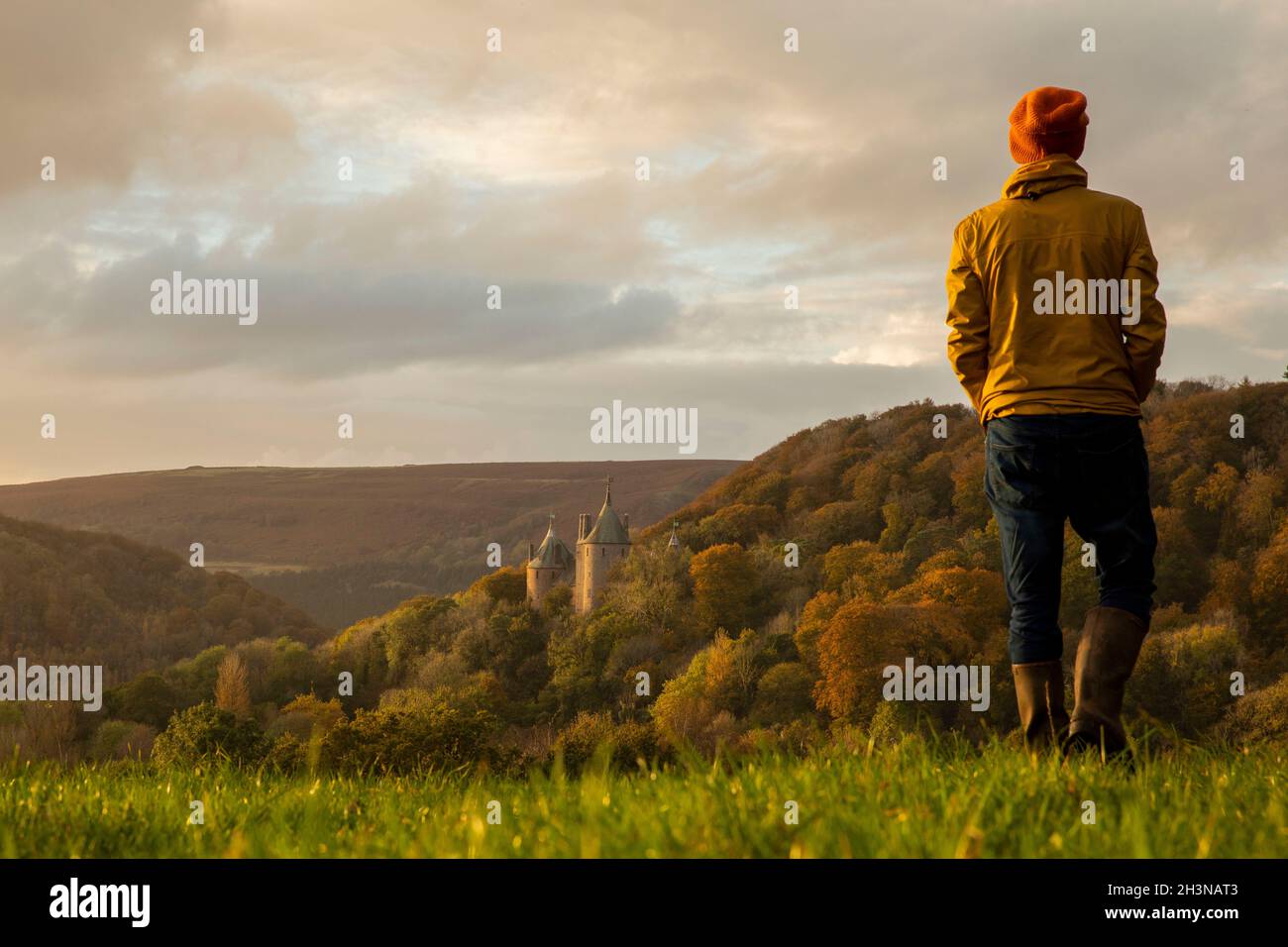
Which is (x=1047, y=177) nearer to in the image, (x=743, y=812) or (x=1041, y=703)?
(x=1041, y=703)

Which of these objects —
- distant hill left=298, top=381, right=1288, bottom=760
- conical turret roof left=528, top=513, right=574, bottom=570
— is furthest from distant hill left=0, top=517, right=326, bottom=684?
conical turret roof left=528, top=513, right=574, bottom=570

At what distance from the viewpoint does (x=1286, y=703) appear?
50750 millimetres

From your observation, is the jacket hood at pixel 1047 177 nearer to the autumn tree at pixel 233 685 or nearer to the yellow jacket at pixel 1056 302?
the yellow jacket at pixel 1056 302

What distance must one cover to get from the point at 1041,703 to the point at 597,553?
8970 centimetres

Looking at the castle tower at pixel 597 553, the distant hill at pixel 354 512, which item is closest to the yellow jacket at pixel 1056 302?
the castle tower at pixel 597 553

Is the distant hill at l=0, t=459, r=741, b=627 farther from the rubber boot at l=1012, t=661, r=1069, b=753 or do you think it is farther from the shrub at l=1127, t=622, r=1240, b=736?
the rubber boot at l=1012, t=661, r=1069, b=753

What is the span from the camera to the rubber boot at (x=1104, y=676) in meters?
5.41

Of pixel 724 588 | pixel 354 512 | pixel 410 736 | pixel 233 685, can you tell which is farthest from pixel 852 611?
pixel 354 512

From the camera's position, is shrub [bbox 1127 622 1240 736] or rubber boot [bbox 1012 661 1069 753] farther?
shrub [bbox 1127 622 1240 736]

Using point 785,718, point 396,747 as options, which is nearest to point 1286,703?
point 785,718

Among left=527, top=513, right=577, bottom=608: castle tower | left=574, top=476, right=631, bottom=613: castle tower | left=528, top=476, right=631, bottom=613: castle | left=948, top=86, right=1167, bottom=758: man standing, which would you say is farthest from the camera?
left=527, top=513, right=577, bottom=608: castle tower

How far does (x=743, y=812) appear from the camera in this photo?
3.81 metres

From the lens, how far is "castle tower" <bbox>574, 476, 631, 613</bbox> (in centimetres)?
9375

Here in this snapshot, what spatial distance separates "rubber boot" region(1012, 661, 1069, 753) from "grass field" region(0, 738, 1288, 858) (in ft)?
1.44
